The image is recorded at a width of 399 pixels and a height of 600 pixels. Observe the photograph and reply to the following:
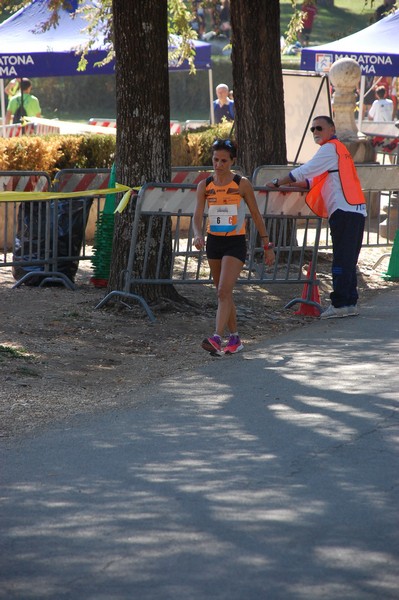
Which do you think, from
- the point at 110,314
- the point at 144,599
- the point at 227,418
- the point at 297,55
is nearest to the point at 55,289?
the point at 110,314

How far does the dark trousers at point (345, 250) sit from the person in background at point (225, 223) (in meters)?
1.69

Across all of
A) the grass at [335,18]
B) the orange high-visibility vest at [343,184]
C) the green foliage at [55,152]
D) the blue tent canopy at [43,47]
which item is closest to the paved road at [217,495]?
the orange high-visibility vest at [343,184]

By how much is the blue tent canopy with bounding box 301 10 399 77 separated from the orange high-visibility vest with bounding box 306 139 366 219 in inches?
407

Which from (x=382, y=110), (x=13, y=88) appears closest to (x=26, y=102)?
(x=13, y=88)

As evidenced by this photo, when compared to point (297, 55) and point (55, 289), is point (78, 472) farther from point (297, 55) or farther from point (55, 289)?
point (297, 55)

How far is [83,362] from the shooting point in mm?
8672

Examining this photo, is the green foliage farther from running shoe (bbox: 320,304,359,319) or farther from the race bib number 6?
the race bib number 6

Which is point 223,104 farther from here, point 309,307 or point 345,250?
point 345,250

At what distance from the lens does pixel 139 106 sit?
10055mm

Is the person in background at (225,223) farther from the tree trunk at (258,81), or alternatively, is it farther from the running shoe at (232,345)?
the tree trunk at (258,81)

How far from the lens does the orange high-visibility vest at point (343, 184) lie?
1027 cm

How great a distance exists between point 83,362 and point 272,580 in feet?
14.6

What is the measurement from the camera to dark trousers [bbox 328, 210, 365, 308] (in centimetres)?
1038

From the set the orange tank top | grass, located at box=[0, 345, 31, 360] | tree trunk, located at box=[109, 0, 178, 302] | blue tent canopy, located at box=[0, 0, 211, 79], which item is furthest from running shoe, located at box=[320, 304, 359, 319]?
blue tent canopy, located at box=[0, 0, 211, 79]
